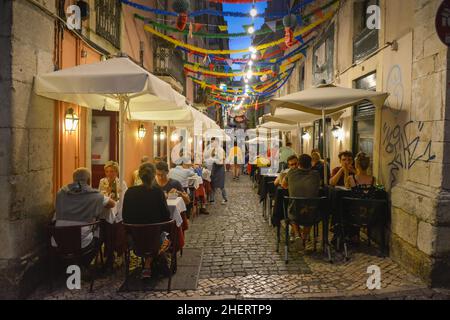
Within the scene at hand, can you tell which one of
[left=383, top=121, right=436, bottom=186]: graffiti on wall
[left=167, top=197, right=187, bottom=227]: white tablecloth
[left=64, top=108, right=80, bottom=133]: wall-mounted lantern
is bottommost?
[left=167, top=197, right=187, bottom=227]: white tablecloth

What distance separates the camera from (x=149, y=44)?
12.4m

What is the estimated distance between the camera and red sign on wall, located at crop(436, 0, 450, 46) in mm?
4443

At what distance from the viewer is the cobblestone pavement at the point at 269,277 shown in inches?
175

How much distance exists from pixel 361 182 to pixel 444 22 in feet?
9.24

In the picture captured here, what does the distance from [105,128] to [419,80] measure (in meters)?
7.00

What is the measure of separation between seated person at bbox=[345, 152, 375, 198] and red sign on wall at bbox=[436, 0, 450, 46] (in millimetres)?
2410

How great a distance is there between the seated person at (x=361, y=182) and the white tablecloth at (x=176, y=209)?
294 cm

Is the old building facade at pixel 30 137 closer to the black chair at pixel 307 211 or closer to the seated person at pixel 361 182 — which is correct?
the black chair at pixel 307 211

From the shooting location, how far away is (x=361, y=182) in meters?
6.27

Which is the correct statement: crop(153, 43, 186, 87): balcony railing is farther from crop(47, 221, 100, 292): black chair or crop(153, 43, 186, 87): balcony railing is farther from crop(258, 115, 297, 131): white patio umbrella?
crop(47, 221, 100, 292): black chair

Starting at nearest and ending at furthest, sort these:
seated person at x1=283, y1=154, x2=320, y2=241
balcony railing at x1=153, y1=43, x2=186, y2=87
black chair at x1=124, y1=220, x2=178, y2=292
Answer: black chair at x1=124, y1=220, x2=178, y2=292 → seated person at x1=283, y1=154, x2=320, y2=241 → balcony railing at x1=153, y1=43, x2=186, y2=87

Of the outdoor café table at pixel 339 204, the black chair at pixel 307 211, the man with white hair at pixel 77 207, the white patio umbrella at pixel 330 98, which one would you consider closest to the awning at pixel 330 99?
the white patio umbrella at pixel 330 98

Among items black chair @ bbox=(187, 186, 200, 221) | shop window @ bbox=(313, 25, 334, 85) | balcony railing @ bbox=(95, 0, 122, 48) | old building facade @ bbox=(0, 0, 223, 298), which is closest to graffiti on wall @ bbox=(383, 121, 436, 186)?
black chair @ bbox=(187, 186, 200, 221)
